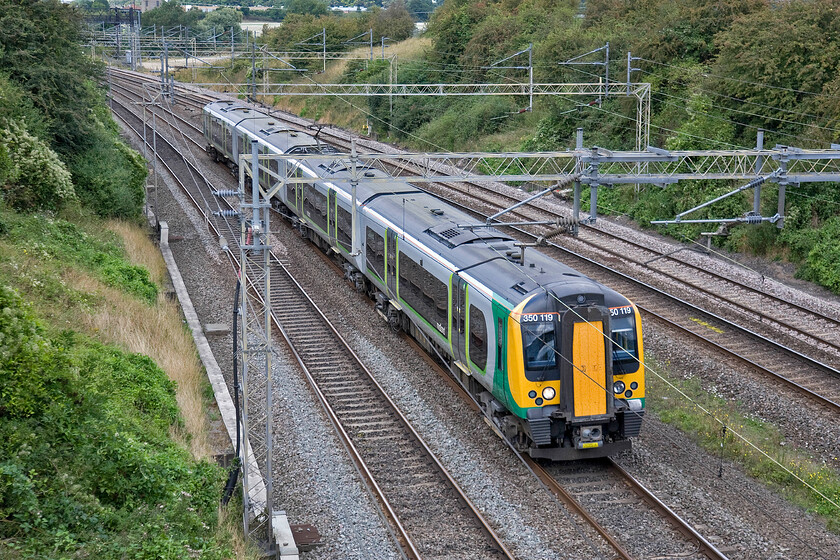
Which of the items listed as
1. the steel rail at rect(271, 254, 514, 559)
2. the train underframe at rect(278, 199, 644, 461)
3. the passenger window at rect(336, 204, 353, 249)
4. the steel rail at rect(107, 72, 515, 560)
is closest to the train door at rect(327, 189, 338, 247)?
the passenger window at rect(336, 204, 353, 249)

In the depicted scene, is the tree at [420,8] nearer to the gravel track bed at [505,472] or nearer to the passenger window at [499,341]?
the gravel track bed at [505,472]

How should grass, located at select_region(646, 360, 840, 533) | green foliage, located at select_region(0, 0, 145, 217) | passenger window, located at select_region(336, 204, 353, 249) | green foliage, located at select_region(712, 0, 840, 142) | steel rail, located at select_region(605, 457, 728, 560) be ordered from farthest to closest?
green foliage, located at select_region(712, 0, 840, 142) → passenger window, located at select_region(336, 204, 353, 249) → green foliage, located at select_region(0, 0, 145, 217) → grass, located at select_region(646, 360, 840, 533) → steel rail, located at select_region(605, 457, 728, 560)

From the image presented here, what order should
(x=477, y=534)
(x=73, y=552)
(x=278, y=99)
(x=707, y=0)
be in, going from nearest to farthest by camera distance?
(x=73, y=552) → (x=477, y=534) → (x=707, y=0) → (x=278, y=99)

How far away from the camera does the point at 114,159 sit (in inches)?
1109

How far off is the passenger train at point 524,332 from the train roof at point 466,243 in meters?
0.03

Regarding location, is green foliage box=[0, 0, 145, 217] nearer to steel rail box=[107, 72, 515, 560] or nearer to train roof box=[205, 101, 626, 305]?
train roof box=[205, 101, 626, 305]

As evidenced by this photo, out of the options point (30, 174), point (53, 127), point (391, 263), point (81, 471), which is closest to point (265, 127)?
point (53, 127)

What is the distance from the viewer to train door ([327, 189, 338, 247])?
2289 cm

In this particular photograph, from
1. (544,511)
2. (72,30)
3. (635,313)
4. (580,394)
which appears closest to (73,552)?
(544,511)

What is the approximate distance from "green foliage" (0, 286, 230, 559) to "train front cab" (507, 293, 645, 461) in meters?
4.43

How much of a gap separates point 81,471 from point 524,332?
19.7 ft

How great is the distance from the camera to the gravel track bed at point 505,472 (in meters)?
11.2

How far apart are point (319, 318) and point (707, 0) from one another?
81.4 feet

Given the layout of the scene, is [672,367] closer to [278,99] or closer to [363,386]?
[363,386]
